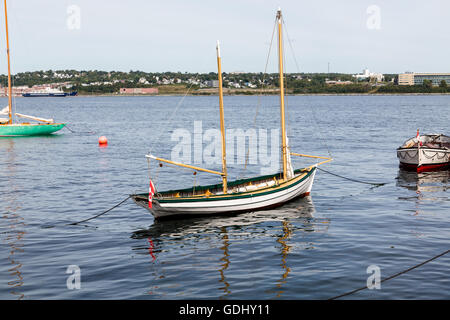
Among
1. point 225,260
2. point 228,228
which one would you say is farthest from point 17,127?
point 225,260

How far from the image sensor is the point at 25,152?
72375 millimetres

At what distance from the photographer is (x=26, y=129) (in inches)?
3553

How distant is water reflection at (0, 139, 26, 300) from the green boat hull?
3414 centimetres

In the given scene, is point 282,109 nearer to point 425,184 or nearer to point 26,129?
point 425,184

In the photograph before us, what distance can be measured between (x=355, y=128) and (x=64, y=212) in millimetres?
84738

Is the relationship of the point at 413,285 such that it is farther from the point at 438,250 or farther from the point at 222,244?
the point at 222,244

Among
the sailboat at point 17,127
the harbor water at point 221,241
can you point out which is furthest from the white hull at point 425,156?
the sailboat at point 17,127

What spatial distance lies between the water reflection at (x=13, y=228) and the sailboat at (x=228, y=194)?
7683 mm

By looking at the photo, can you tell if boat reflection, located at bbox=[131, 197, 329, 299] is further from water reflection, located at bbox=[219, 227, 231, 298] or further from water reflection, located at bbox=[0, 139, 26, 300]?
water reflection, located at bbox=[0, 139, 26, 300]

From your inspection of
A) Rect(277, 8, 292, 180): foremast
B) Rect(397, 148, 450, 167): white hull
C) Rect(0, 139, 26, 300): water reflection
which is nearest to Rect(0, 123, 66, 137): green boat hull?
Rect(0, 139, 26, 300): water reflection

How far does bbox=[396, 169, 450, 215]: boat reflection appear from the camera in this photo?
40844 millimetres

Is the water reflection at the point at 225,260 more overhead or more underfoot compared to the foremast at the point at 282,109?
more underfoot

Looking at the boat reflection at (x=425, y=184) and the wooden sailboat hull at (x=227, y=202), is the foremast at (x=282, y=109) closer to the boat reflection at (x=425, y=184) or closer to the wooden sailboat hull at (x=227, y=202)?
the wooden sailboat hull at (x=227, y=202)

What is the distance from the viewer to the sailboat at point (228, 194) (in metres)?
32.9
